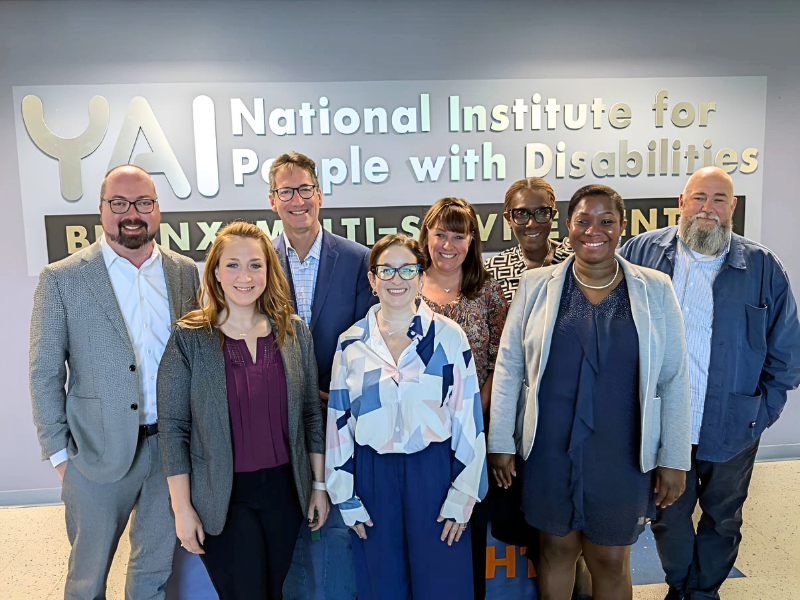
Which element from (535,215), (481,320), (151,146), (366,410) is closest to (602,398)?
(481,320)

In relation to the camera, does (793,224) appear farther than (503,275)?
Yes

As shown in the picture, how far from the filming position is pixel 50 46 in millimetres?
3605

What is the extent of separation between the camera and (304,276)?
2.52 m

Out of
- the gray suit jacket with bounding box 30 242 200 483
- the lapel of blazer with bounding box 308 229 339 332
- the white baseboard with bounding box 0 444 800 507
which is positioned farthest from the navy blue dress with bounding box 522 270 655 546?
the white baseboard with bounding box 0 444 800 507

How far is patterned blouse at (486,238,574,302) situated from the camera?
8.46 ft

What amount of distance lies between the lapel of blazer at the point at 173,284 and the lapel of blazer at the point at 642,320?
1767 millimetres

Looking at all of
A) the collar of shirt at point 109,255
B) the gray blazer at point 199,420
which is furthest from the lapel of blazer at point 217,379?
the collar of shirt at point 109,255

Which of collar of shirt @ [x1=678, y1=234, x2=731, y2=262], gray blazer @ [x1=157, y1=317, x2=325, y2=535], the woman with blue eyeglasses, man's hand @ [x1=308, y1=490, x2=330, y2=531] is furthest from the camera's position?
collar of shirt @ [x1=678, y1=234, x2=731, y2=262]

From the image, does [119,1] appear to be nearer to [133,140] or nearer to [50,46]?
[50,46]

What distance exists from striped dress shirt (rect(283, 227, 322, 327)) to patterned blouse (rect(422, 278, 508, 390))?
0.54 meters

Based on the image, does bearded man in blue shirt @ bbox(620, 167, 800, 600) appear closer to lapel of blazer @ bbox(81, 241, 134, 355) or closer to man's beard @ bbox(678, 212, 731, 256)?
man's beard @ bbox(678, 212, 731, 256)

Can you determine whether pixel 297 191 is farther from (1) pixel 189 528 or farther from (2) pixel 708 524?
(2) pixel 708 524

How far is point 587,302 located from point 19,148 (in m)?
3.78

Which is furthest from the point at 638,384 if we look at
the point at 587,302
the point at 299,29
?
the point at 299,29
